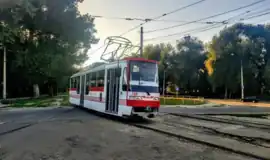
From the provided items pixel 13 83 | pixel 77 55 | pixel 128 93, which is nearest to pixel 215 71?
pixel 77 55

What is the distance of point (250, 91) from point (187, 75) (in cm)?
1497

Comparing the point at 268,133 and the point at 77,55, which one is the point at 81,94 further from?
the point at 77,55

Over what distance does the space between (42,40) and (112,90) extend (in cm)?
1754

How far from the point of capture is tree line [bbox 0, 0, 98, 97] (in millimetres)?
16391

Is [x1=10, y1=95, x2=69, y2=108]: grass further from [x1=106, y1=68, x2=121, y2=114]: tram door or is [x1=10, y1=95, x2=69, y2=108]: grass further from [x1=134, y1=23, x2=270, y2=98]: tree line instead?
[x1=134, y1=23, x2=270, y2=98]: tree line

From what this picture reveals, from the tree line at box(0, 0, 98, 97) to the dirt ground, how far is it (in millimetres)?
4788

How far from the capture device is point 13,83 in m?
48.7

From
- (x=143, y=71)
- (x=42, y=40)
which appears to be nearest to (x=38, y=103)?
(x=42, y=40)

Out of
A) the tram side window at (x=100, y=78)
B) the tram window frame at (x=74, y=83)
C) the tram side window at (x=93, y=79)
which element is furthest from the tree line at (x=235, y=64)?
the tram side window at (x=100, y=78)

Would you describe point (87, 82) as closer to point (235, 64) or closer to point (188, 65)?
point (235, 64)

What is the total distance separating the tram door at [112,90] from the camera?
1645cm

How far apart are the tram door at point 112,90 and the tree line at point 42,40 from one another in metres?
4.84

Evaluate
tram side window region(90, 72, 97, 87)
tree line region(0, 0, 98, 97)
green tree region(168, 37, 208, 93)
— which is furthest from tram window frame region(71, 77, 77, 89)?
green tree region(168, 37, 208, 93)

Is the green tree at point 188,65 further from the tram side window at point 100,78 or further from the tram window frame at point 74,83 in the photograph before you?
the tram side window at point 100,78
